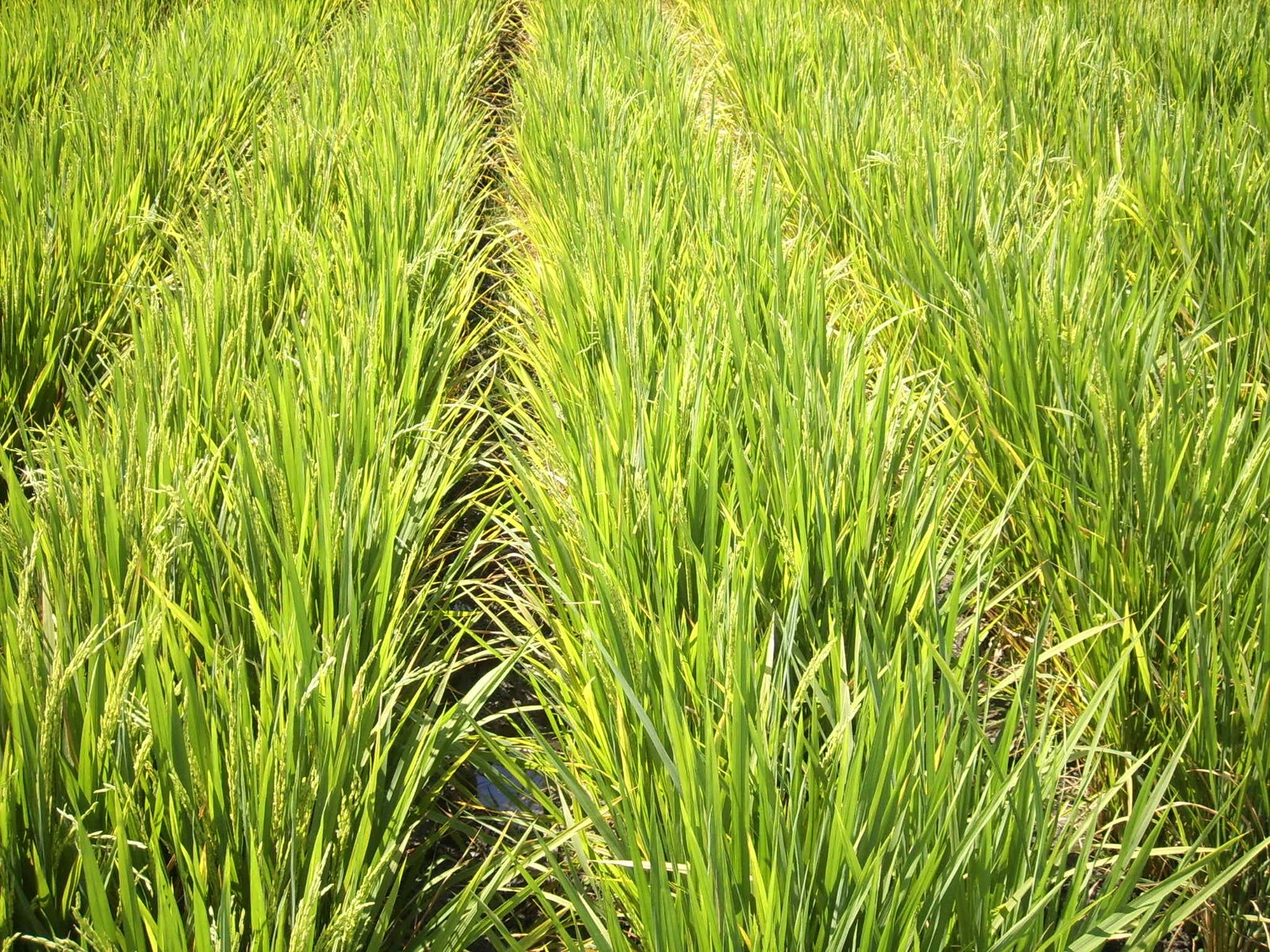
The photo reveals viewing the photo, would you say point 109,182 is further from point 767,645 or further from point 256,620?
point 767,645

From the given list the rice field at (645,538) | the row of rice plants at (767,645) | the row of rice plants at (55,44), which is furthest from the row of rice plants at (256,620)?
the row of rice plants at (55,44)

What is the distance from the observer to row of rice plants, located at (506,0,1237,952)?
871 millimetres

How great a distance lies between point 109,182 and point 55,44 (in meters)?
2.05

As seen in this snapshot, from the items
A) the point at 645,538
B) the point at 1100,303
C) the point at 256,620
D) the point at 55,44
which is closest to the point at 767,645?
the point at 645,538

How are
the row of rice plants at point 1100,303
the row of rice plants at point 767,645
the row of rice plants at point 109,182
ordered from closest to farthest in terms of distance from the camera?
the row of rice plants at point 767,645
the row of rice plants at point 1100,303
the row of rice plants at point 109,182

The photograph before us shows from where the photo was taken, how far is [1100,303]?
1845 mm

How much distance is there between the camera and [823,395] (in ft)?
5.17

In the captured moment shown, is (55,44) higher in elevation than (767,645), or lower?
higher

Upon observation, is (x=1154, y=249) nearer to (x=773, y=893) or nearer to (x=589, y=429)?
(x=589, y=429)

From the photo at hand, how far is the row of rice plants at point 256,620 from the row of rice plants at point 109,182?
0.19 meters

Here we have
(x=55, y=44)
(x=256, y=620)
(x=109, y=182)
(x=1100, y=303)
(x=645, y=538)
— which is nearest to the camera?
(x=256, y=620)

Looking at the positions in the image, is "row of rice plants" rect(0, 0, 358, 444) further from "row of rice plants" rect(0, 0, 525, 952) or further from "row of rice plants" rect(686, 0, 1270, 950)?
"row of rice plants" rect(686, 0, 1270, 950)

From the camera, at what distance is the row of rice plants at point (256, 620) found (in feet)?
3.10

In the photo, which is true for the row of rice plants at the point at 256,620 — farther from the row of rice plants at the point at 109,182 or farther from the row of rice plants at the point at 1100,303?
the row of rice plants at the point at 1100,303
